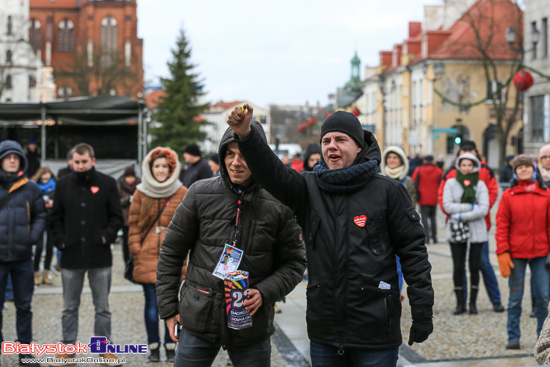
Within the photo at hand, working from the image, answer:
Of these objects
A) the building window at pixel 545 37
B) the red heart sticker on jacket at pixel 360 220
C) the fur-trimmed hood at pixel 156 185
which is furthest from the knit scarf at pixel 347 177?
the building window at pixel 545 37

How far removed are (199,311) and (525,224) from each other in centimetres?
449

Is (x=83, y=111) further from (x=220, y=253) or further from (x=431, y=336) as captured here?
(x=220, y=253)

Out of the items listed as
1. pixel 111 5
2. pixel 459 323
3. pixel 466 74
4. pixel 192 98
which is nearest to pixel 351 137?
pixel 459 323

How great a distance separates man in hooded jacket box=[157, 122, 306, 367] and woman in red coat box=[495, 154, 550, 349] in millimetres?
3790

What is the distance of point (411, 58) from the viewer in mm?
66438

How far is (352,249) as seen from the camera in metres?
3.65

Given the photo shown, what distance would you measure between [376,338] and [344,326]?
0.18m

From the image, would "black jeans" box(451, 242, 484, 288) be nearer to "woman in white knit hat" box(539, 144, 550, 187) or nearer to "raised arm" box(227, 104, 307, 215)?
"woman in white knit hat" box(539, 144, 550, 187)

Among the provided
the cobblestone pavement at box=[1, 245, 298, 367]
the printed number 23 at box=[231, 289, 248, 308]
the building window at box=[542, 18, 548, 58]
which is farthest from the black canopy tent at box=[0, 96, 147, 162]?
the building window at box=[542, 18, 548, 58]

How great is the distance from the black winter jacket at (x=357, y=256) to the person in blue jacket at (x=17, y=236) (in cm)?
399

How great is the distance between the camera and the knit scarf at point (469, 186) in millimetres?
8859

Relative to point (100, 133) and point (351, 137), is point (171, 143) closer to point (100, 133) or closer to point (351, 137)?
point (100, 133)

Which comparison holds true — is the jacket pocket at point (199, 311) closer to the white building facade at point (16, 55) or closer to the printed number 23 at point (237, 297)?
the printed number 23 at point (237, 297)

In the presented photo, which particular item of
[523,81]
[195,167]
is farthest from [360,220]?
[523,81]
